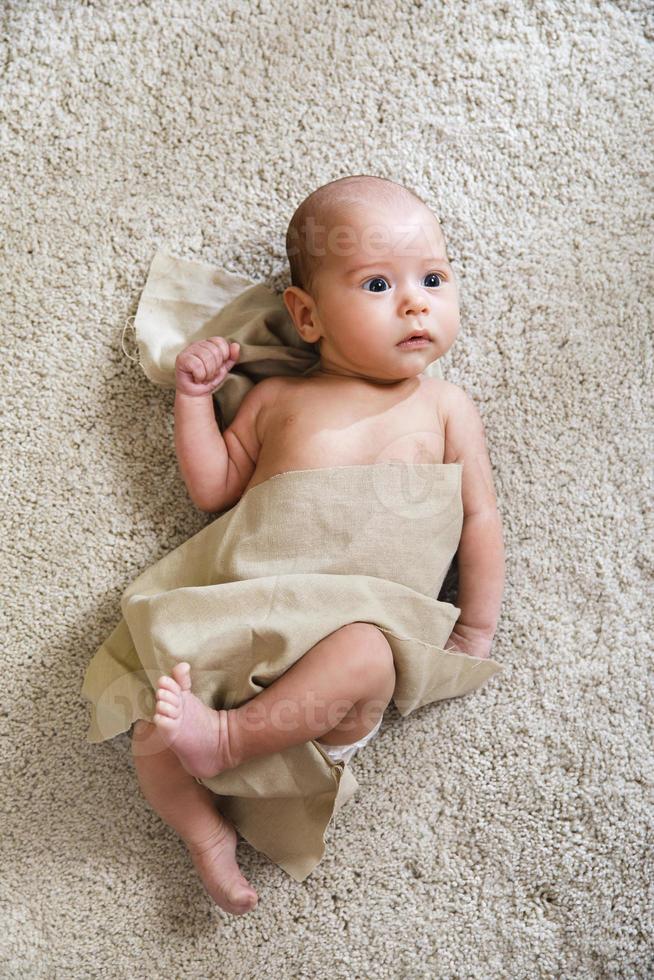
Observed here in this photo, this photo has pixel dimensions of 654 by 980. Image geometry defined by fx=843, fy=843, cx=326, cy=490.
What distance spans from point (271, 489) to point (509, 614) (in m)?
0.44

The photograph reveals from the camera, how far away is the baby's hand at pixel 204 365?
1.24 meters

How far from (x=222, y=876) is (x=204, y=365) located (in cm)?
74

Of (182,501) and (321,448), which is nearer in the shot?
(321,448)

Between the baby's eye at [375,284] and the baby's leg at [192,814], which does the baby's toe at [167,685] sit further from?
the baby's eye at [375,284]

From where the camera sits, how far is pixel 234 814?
1252 millimetres

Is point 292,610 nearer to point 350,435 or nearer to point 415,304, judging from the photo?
point 350,435

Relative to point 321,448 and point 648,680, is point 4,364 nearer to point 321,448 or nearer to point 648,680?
point 321,448

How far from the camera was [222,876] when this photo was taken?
121 centimetres

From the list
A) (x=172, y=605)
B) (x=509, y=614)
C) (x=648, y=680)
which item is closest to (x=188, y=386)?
(x=172, y=605)

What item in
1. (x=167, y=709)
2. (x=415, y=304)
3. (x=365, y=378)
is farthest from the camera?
(x=365, y=378)

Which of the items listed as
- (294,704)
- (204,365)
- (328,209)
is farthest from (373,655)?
(328,209)

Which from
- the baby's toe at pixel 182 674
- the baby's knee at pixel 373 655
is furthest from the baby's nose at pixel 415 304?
the baby's toe at pixel 182 674

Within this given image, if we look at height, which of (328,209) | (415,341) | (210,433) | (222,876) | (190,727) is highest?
(328,209)

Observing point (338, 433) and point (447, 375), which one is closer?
point (338, 433)
